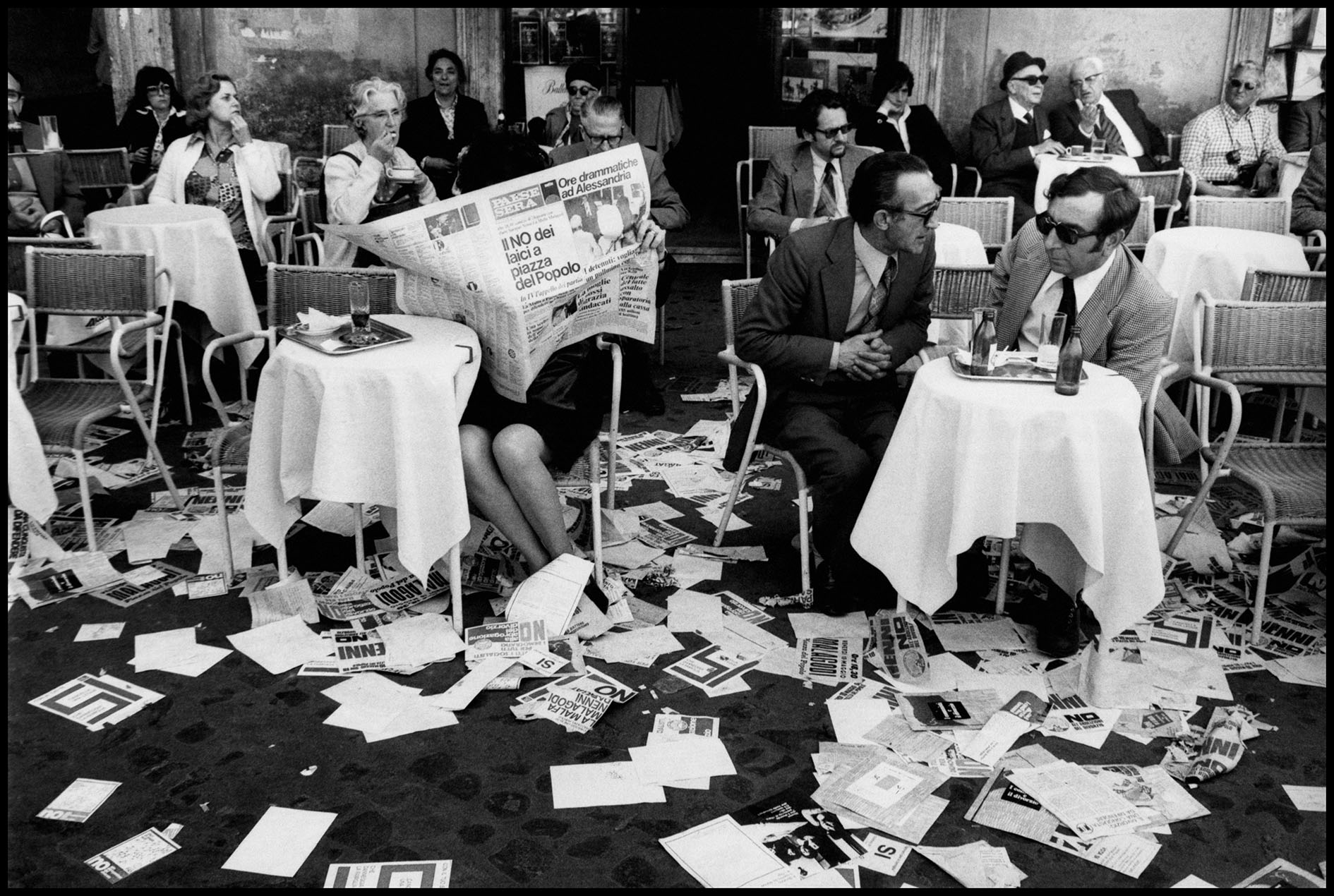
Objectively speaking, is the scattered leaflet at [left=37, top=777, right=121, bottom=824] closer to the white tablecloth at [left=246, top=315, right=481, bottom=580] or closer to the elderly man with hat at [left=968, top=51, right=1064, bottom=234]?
the white tablecloth at [left=246, top=315, right=481, bottom=580]

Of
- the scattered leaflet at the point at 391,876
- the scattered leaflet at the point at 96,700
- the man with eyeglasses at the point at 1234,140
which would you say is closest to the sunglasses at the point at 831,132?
the man with eyeglasses at the point at 1234,140

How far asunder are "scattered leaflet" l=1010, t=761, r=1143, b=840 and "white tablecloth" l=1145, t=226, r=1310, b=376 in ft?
9.93

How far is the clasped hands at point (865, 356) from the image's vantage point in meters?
3.74

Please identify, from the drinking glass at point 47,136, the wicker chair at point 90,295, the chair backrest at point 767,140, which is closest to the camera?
the wicker chair at point 90,295

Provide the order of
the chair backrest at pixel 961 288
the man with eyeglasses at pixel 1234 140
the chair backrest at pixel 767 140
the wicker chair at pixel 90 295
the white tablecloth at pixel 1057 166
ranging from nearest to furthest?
the wicker chair at pixel 90 295
the chair backrest at pixel 961 288
the white tablecloth at pixel 1057 166
the man with eyeglasses at pixel 1234 140
the chair backrest at pixel 767 140

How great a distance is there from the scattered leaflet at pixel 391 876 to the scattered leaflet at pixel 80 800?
0.67m

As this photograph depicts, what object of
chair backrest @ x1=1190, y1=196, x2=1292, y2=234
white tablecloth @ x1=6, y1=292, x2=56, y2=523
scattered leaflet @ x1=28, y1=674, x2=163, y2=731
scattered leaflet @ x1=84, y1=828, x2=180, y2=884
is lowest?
scattered leaflet @ x1=84, y1=828, x2=180, y2=884

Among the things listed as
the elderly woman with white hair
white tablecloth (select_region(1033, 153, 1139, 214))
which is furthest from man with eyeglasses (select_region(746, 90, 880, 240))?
the elderly woman with white hair

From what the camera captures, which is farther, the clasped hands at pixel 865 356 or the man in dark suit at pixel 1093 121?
the man in dark suit at pixel 1093 121

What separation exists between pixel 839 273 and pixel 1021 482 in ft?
3.24

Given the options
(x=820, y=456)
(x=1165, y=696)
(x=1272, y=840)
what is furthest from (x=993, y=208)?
(x=1272, y=840)

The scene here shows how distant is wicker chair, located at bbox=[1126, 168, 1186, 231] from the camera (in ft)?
21.3

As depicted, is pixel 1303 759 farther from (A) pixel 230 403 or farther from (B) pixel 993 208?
(A) pixel 230 403

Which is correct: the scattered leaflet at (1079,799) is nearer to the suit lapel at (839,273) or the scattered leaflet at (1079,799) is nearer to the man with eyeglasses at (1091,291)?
the man with eyeglasses at (1091,291)
